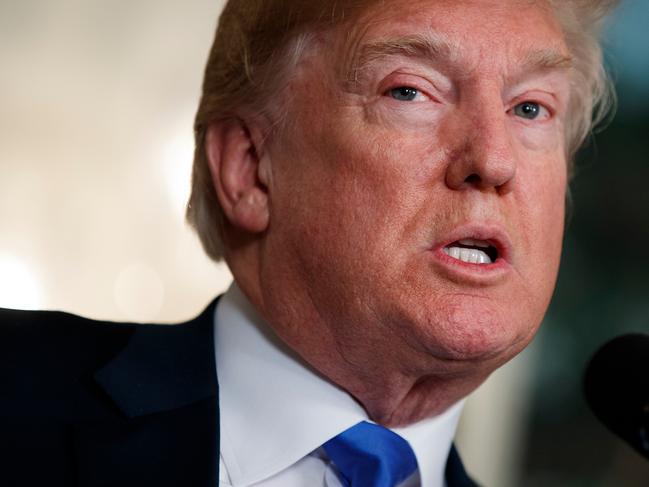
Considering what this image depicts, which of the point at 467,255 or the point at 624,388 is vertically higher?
the point at 467,255

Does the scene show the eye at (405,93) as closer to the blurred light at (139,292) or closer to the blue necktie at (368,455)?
the blue necktie at (368,455)

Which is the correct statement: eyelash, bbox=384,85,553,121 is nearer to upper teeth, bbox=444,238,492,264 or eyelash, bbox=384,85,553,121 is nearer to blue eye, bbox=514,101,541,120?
blue eye, bbox=514,101,541,120

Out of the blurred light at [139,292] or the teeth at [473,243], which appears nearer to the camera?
the teeth at [473,243]

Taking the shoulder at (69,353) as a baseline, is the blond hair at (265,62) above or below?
above

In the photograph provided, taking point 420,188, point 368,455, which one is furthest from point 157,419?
point 420,188

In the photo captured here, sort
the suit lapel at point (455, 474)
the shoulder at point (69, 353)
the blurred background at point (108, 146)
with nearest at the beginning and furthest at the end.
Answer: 1. the shoulder at point (69, 353)
2. the suit lapel at point (455, 474)
3. the blurred background at point (108, 146)

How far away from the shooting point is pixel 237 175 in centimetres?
171

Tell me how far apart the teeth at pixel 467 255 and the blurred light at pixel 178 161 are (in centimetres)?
161

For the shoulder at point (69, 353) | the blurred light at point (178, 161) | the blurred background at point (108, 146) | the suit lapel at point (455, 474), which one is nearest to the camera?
the shoulder at point (69, 353)

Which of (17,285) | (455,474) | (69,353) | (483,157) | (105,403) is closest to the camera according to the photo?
(483,157)

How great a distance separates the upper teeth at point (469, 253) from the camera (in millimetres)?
1504

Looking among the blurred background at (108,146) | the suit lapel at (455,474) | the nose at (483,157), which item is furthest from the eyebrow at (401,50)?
the blurred background at (108,146)

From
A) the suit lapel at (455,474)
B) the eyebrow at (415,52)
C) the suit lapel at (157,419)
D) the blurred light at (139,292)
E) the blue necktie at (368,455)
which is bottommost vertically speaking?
the blurred light at (139,292)

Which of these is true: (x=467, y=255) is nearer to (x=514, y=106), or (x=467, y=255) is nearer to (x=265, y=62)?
(x=514, y=106)
